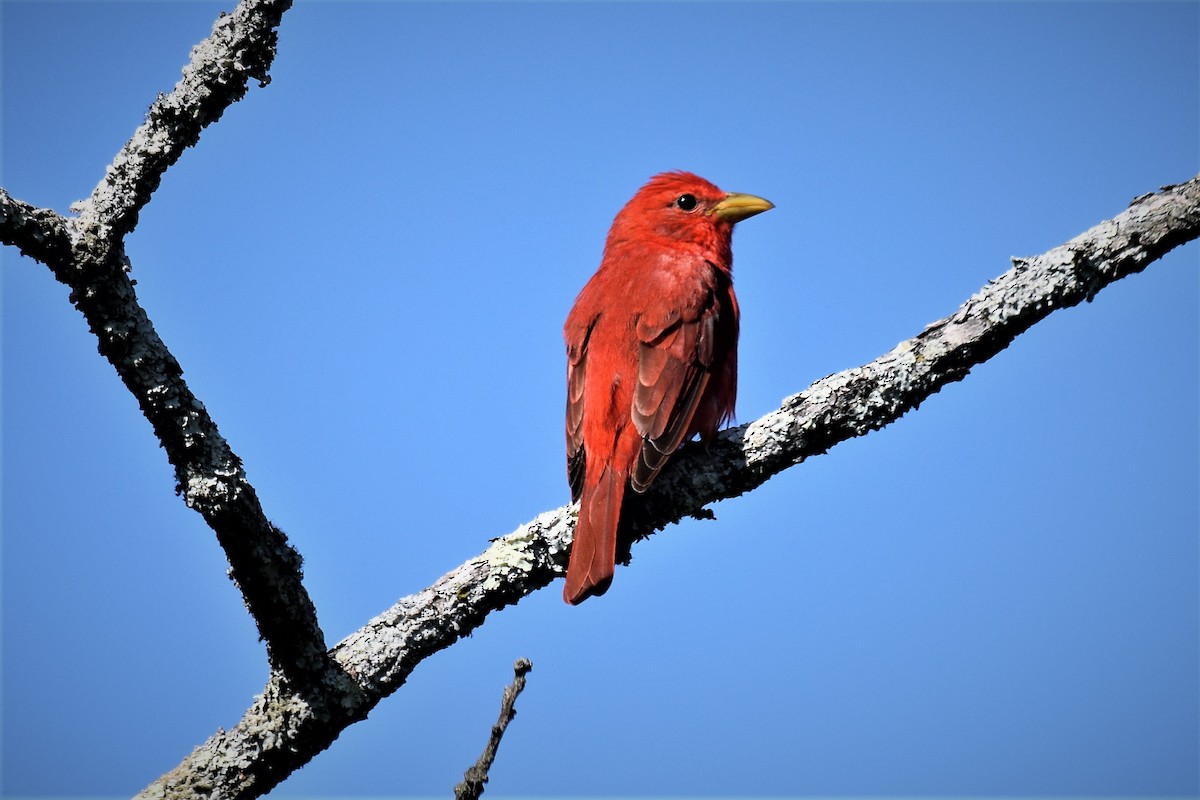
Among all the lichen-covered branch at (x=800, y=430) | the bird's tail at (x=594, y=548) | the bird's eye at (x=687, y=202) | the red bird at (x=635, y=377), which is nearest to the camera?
the lichen-covered branch at (x=800, y=430)

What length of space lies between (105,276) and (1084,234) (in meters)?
3.37

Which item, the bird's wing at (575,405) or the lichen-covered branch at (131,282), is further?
the bird's wing at (575,405)

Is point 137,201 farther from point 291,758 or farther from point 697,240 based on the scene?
point 697,240

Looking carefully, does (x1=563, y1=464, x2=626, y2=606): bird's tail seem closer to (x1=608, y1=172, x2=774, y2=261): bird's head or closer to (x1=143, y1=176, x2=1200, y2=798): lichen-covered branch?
(x1=143, y1=176, x2=1200, y2=798): lichen-covered branch

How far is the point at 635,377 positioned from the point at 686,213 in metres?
1.93

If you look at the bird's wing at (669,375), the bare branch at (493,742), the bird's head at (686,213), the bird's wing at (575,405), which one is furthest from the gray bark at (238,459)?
the bird's head at (686,213)

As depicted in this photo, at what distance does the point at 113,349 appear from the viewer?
3.22m

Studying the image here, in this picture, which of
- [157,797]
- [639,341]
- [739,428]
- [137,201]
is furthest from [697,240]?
[157,797]

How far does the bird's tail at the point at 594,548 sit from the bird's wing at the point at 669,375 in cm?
17

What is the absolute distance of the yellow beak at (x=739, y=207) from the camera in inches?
258

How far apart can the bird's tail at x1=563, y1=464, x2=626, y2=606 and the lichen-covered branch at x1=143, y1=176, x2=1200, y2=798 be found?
102mm

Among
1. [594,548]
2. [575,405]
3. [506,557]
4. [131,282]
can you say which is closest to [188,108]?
[131,282]

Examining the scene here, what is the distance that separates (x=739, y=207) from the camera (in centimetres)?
658

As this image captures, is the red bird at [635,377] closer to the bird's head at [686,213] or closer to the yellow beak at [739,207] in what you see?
the bird's head at [686,213]
